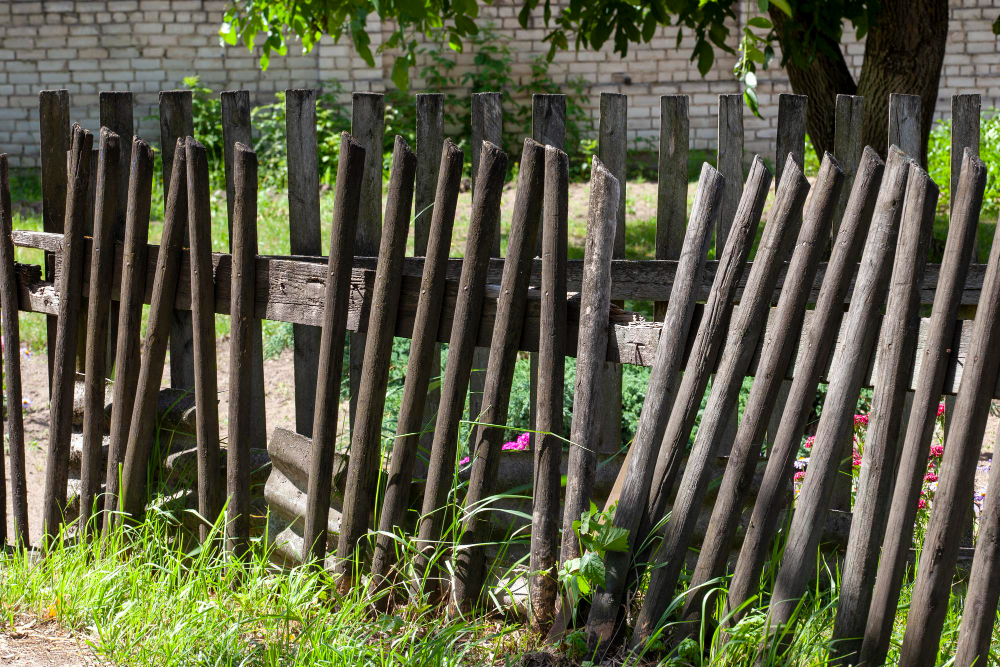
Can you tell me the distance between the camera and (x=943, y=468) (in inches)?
60.5

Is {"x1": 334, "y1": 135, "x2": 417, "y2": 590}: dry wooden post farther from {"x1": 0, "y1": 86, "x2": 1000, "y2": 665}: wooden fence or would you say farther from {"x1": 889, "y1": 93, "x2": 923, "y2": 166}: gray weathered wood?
{"x1": 889, "y1": 93, "x2": 923, "y2": 166}: gray weathered wood

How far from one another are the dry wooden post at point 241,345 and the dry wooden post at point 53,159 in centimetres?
75

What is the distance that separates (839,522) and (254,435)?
1.62 meters

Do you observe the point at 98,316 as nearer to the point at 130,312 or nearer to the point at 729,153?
the point at 130,312

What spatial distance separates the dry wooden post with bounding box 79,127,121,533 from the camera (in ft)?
7.66

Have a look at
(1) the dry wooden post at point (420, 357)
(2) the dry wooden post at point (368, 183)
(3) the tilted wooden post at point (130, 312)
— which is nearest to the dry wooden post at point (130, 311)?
(3) the tilted wooden post at point (130, 312)

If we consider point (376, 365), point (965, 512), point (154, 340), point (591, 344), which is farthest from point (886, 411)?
point (154, 340)

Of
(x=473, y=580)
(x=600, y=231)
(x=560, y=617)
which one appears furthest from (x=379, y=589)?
(x=600, y=231)

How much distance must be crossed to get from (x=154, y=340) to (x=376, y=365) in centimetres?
67

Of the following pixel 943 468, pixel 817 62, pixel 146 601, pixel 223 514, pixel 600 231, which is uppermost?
pixel 817 62

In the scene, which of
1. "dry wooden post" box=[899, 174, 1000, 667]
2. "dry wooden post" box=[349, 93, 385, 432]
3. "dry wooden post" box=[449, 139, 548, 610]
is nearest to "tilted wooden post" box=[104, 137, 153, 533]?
"dry wooden post" box=[349, 93, 385, 432]

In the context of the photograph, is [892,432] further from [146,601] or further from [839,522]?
[146,601]

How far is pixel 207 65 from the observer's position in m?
11.6

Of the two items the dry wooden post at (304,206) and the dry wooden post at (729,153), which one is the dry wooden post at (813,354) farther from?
the dry wooden post at (304,206)
